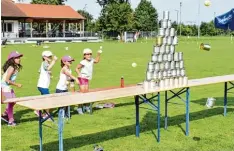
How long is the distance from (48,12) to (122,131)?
57.5 meters

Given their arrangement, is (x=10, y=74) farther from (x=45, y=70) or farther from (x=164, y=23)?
(x=164, y=23)

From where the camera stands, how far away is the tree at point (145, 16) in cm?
8667

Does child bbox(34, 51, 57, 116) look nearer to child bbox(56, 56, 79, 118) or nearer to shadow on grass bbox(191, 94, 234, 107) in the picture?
child bbox(56, 56, 79, 118)

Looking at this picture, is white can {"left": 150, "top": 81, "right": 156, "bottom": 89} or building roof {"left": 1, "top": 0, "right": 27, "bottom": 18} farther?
building roof {"left": 1, "top": 0, "right": 27, "bottom": 18}

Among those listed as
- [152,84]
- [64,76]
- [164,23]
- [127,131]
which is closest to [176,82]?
[152,84]

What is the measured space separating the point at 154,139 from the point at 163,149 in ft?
2.24

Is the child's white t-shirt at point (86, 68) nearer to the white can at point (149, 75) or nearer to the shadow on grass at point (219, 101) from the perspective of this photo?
the white can at point (149, 75)

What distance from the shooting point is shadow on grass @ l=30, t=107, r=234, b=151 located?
8.23 m

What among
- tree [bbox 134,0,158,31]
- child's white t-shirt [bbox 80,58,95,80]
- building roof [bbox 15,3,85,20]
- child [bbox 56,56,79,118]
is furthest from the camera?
tree [bbox 134,0,158,31]

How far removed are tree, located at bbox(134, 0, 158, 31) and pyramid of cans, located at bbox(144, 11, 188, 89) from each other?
78430 millimetres

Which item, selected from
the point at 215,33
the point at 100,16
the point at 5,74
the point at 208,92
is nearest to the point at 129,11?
the point at 100,16

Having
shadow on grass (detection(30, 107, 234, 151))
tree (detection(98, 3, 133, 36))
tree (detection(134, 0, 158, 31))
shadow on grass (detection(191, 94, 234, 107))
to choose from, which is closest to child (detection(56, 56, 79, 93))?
A: shadow on grass (detection(30, 107, 234, 151))

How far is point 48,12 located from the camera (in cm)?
6475

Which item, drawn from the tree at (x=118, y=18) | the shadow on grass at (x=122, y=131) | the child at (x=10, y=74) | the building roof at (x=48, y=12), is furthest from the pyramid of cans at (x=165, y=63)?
the tree at (x=118, y=18)
